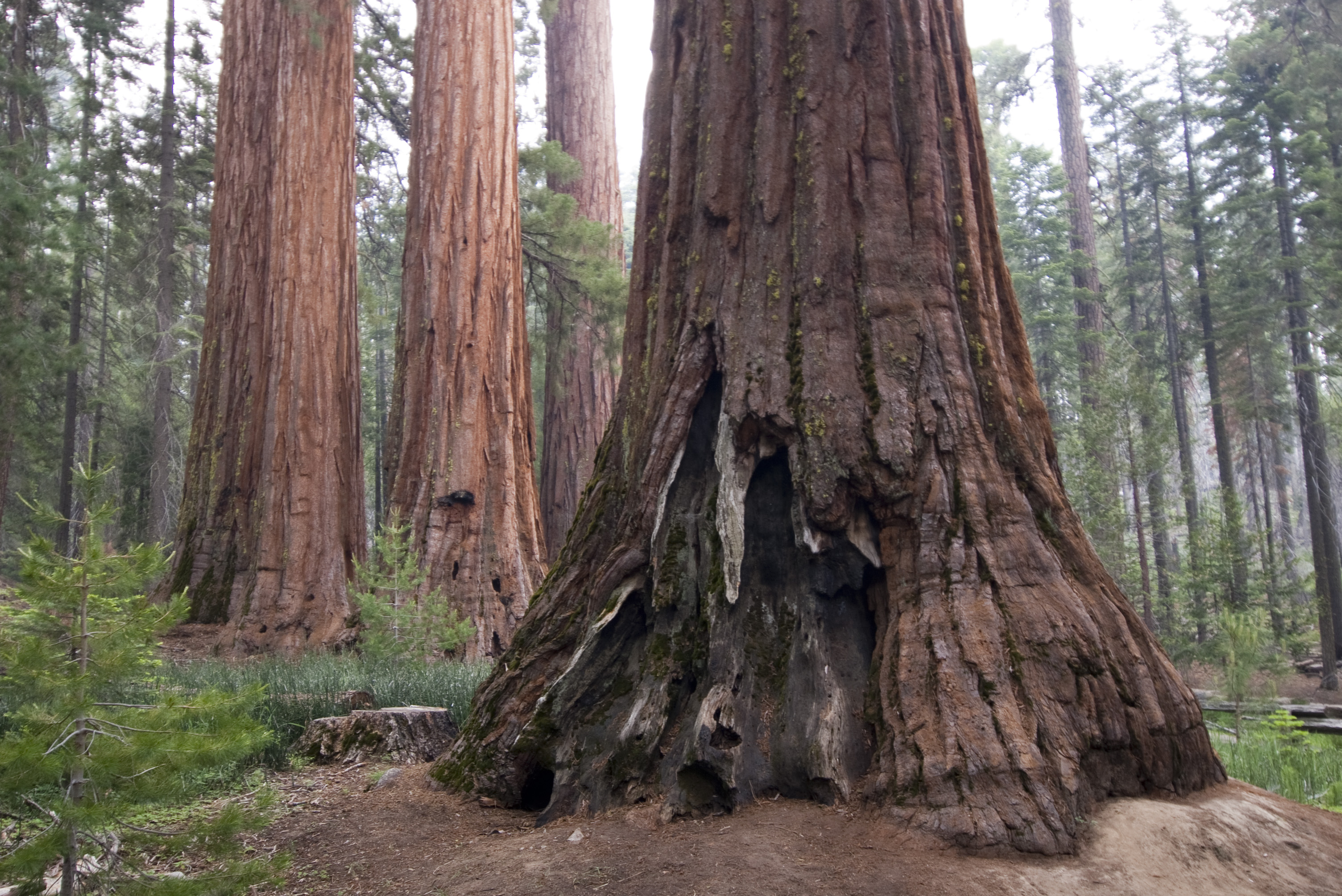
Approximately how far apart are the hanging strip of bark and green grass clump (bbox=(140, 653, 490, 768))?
1538 cm

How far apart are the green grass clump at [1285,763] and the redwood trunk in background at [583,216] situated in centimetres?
891

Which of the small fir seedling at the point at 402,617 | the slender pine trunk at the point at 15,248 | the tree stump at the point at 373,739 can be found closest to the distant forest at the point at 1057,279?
the slender pine trunk at the point at 15,248

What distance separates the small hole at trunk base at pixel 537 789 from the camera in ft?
Answer: 12.0

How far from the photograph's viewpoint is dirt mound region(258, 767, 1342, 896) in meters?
2.54

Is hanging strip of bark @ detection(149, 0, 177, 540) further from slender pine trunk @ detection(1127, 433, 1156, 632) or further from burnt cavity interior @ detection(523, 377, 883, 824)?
slender pine trunk @ detection(1127, 433, 1156, 632)

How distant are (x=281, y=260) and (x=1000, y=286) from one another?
7.82 metres

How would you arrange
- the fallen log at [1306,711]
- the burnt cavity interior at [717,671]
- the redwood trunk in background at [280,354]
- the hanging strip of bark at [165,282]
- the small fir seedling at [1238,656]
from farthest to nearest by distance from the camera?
the hanging strip of bark at [165,282], the fallen log at [1306,711], the redwood trunk in background at [280,354], the small fir seedling at [1238,656], the burnt cavity interior at [717,671]

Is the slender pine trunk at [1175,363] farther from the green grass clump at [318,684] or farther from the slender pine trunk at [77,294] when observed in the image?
the slender pine trunk at [77,294]

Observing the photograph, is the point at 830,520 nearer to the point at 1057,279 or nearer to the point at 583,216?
the point at 583,216

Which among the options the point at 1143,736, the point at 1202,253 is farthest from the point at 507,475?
the point at 1202,253

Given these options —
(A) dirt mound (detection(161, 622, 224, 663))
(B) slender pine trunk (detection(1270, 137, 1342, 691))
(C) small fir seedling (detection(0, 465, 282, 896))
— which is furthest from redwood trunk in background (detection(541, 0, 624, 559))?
(B) slender pine trunk (detection(1270, 137, 1342, 691))

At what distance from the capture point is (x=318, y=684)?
564cm

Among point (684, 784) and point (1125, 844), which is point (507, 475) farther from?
point (1125, 844)

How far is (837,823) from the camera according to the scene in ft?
9.57
